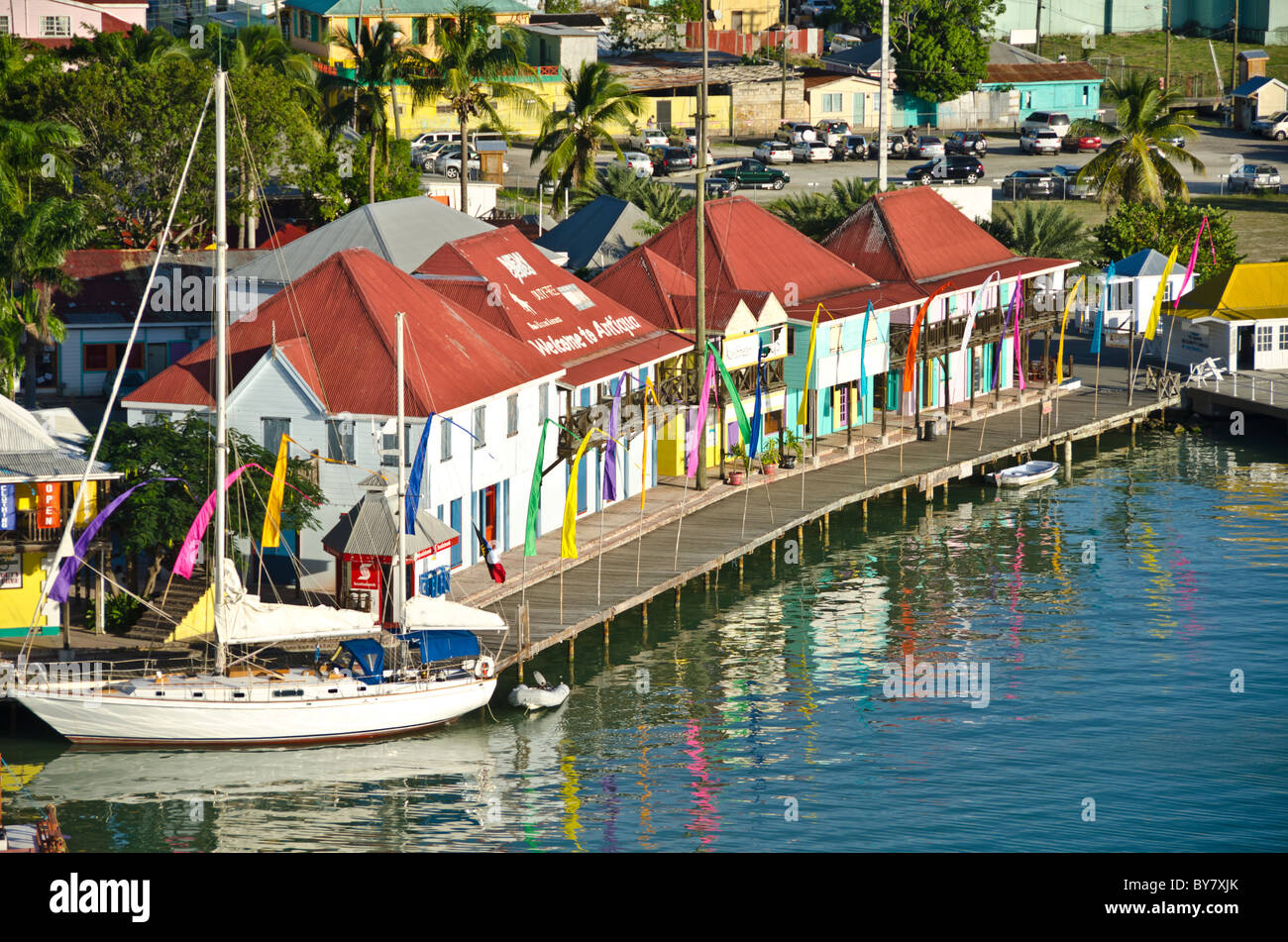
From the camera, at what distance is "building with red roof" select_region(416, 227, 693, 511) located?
70750 mm

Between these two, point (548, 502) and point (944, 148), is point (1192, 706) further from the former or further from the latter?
point (944, 148)

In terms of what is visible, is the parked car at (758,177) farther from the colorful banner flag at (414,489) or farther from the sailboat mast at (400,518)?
the sailboat mast at (400,518)

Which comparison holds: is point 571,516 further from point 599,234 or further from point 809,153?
point 809,153

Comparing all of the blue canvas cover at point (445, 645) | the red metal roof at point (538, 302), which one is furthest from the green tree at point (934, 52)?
the blue canvas cover at point (445, 645)

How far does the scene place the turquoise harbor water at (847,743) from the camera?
48.5m

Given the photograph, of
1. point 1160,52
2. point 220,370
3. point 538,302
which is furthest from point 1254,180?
point 220,370

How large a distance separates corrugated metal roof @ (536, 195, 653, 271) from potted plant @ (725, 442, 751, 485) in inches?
577

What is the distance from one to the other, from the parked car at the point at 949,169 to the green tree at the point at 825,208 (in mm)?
28085

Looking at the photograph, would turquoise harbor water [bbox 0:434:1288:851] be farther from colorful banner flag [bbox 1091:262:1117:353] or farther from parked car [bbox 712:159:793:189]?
parked car [bbox 712:159:793:189]

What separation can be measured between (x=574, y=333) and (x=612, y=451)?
223 inches

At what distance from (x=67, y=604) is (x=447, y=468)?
12431 mm

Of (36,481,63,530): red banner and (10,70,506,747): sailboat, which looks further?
(36,481,63,530): red banner

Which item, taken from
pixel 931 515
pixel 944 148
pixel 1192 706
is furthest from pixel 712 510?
pixel 944 148
